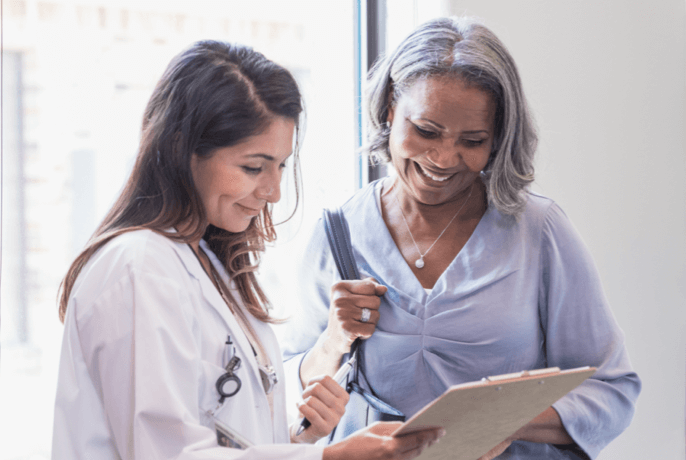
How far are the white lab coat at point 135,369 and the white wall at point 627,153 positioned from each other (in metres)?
1.38

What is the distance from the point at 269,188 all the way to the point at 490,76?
54cm

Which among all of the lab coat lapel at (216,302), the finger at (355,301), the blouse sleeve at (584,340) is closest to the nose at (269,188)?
the lab coat lapel at (216,302)

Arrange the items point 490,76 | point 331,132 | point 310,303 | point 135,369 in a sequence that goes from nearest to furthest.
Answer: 1. point 135,369
2. point 490,76
3. point 310,303
4. point 331,132

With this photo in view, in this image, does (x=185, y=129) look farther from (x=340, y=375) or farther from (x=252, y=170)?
(x=340, y=375)

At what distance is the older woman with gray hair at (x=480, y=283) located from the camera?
1283mm

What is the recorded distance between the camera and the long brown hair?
0.96m

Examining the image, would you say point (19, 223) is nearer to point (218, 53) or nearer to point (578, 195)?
point (218, 53)

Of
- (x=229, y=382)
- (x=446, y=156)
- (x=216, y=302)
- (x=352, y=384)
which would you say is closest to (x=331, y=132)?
(x=446, y=156)

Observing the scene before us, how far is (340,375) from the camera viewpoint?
1312 millimetres

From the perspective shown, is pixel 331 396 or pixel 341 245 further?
pixel 341 245

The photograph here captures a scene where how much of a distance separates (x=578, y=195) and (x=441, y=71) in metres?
1.00

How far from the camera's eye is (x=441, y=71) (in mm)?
1291

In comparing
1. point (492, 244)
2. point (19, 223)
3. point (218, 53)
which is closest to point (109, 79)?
point (19, 223)

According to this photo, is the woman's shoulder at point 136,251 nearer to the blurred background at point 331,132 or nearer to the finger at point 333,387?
the finger at point 333,387
